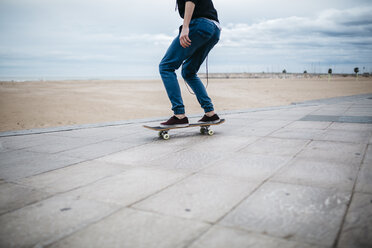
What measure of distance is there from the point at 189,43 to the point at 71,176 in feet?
7.48

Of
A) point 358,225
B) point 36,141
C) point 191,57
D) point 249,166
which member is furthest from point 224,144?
point 36,141

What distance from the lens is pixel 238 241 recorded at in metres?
1.55

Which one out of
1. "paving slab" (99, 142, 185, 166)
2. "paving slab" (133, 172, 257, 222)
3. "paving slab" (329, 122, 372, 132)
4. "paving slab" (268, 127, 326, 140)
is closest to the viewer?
"paving slab" (133, 172, 257, 222)

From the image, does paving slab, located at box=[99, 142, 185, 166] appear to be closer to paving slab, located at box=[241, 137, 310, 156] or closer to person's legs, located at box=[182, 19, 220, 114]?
paving slab, located at box=[241, 137, 310, 156]

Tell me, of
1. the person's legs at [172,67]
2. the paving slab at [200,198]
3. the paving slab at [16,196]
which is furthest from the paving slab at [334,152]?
the paving slab at [16,196]

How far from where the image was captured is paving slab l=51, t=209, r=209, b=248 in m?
1.55

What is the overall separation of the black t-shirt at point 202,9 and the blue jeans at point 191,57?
8 cm

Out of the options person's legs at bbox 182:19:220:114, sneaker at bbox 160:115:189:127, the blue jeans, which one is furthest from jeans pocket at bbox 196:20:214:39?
sneaker at bbox 160:115:189:127

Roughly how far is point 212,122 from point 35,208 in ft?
10.0

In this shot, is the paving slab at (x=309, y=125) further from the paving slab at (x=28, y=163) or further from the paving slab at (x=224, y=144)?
the paving slab at (x=28, y=163)

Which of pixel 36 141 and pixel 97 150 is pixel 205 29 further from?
pixel 36 141

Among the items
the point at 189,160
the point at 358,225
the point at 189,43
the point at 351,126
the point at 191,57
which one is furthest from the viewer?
the point at 351,126

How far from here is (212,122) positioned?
4.66 metres

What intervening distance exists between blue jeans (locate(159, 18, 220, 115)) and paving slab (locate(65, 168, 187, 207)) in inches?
70.3
